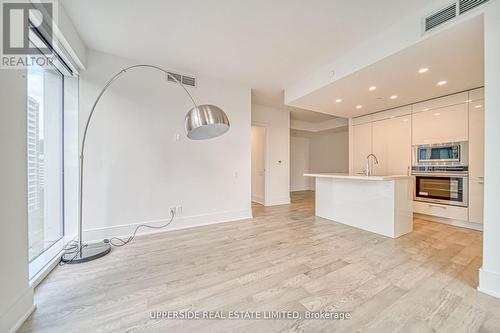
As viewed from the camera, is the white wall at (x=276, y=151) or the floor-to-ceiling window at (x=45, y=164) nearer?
the floor-to-ceiling window at (x=45, y=164)

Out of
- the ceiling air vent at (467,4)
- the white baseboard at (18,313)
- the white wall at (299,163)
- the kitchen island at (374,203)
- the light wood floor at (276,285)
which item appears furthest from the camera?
the white wall at (299,163)

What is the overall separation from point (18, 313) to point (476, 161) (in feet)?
20.1

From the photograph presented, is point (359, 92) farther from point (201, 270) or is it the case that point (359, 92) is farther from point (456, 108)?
point (201, 270)

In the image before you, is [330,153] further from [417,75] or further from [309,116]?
[417,75]

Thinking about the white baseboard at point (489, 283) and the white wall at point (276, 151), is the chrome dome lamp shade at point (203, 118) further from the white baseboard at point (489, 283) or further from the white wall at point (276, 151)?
the white wall at point (276, 151)

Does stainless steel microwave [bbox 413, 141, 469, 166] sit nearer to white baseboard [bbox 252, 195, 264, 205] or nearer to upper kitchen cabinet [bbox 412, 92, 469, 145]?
upper kitchen cabinet [bbox 412, 92, 469, 145]

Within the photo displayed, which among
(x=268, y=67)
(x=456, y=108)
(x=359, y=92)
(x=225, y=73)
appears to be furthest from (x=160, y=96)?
(x=456, y=108)

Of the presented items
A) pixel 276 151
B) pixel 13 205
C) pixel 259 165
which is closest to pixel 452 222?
pixel 276 151

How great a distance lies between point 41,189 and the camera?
2324 mm

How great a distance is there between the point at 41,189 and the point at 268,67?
3.69 m

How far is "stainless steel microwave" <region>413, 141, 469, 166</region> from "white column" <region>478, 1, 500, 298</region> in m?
2.60

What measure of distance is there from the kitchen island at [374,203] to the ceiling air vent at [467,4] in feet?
6.52

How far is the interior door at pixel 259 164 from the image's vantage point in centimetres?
571

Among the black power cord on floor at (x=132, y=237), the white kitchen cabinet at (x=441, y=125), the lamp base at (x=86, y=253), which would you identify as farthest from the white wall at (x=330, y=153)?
the lamp base at (x=86, y=253)
